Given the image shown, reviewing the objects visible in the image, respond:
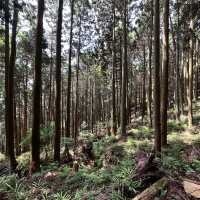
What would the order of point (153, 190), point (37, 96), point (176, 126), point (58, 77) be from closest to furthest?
point (153, 190), point (37, 96), point (58, 77), point (176, 126)

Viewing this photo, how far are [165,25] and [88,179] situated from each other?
269 inches

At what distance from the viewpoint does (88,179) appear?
341 inches

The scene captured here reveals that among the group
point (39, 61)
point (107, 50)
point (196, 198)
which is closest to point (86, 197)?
point (196, 198)

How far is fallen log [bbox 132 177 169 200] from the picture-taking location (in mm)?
6105

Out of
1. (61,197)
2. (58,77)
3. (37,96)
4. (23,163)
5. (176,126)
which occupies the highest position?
(58,77)

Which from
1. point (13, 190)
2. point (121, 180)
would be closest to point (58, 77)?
point (13, 190)

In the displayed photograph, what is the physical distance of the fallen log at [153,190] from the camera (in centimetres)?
611

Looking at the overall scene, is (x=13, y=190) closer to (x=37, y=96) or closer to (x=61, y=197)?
(x=61, y=197)

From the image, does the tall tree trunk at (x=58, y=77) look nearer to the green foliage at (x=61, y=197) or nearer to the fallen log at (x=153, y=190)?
the green foliage at (x=61, y=197)

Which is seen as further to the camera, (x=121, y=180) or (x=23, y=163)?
(x=23, y=163)

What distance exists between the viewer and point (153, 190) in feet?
20.4

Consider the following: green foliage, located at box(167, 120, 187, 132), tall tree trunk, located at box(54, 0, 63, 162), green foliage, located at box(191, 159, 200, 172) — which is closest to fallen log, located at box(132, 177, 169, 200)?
green foliage, located at box(191, 159, 200, 172)

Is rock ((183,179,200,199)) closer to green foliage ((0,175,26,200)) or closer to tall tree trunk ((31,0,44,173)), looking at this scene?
green foliage ((0,175,26,200))

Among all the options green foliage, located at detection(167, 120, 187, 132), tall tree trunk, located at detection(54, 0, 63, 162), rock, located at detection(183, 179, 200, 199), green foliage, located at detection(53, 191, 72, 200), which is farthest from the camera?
green foliage, located at detection(167, 120, 187, 132)
